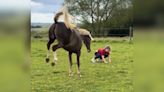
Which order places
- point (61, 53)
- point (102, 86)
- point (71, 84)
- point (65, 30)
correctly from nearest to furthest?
point (102, 86) < point (71, 84) < point (65, 30) < point (61, 53)

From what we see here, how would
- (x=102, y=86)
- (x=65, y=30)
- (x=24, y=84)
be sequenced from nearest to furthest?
(x=24, y=84) → (x=102, y=86) → (x=65, y=30)

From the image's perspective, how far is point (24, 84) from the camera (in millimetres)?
366

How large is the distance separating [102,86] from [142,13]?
11.9 ft

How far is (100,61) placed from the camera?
7238mm

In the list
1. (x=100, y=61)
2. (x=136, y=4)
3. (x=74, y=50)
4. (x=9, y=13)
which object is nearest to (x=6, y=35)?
(x=9, y=13)

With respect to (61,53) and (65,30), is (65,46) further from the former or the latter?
(61,53)

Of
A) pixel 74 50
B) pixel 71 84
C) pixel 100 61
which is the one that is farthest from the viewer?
pixel 100 61

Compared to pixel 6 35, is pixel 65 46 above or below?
below

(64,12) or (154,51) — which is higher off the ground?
(154,51)

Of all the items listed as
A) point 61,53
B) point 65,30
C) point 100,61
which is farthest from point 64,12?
point 61,53

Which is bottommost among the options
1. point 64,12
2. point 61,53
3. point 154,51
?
point 61,53

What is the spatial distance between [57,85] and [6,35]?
3.75 m

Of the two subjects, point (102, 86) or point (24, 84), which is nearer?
point (24, 84)

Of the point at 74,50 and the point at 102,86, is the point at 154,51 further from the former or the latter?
the point at 74,50
